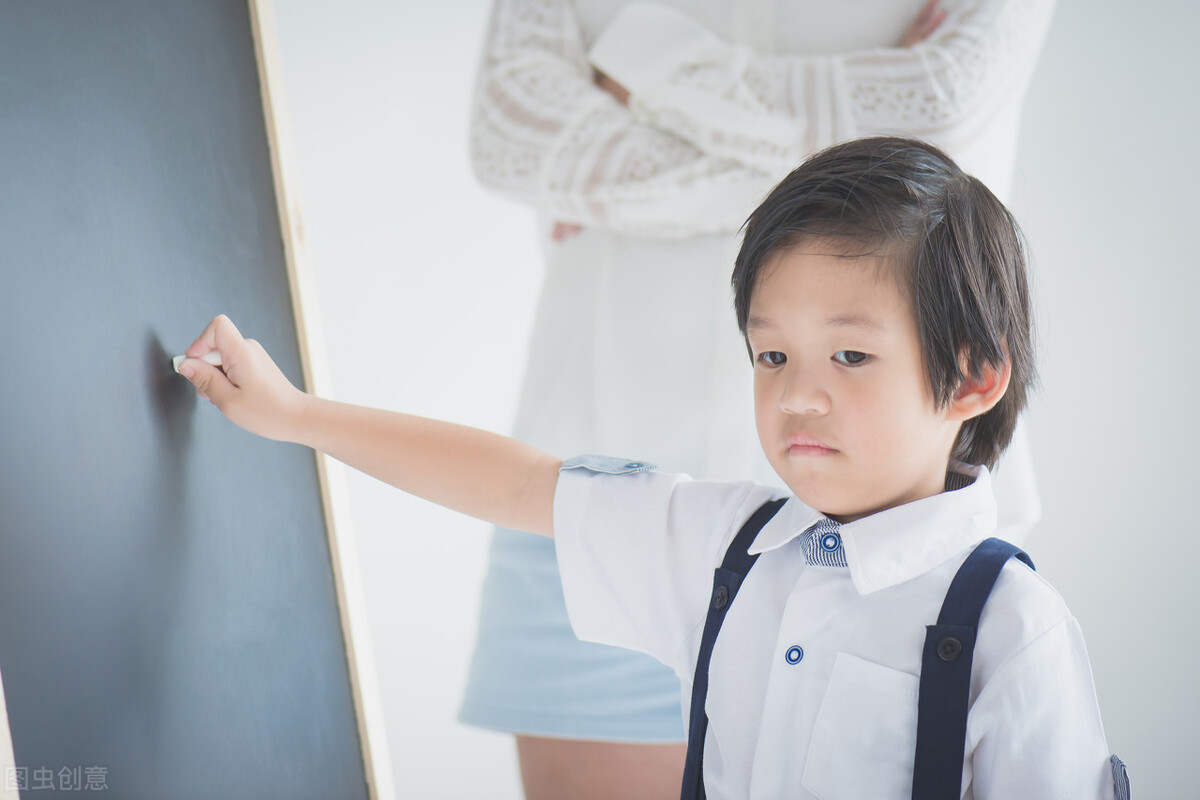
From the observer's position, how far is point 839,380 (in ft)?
2.31

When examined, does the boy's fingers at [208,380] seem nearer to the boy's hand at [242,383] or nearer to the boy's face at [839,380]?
the boy's hand at [242,383]

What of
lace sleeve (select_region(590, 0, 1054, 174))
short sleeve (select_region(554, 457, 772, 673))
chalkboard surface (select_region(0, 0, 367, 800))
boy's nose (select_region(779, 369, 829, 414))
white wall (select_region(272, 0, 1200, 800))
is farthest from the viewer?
white wall (select_region(272, 0, 1200, 800))

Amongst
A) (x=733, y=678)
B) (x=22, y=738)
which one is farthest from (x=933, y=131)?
(x=22, y=738)

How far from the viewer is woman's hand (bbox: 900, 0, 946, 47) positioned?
4.01 ft

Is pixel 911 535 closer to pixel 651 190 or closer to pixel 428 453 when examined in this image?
pixel 428 453

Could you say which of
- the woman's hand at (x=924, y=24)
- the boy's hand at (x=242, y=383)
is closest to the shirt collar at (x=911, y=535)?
the boy's hand at (x=242, y=383)

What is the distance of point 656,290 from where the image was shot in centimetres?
124

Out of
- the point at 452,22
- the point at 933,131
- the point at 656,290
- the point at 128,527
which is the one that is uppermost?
the point at 452,22

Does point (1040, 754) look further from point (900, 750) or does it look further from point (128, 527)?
point (128, 527)

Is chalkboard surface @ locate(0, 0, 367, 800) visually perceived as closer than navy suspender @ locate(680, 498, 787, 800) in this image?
Yes

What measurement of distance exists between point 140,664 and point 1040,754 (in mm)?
617

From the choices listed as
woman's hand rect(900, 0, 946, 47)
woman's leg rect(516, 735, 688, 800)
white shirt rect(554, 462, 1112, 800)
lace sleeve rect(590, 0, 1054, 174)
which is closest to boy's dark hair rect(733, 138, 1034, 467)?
white shirt rect(554, 462, 1112, 800)

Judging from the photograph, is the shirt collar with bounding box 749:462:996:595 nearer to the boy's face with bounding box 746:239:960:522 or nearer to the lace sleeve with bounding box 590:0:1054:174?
the boy's face with bounding box 746:239:960:522

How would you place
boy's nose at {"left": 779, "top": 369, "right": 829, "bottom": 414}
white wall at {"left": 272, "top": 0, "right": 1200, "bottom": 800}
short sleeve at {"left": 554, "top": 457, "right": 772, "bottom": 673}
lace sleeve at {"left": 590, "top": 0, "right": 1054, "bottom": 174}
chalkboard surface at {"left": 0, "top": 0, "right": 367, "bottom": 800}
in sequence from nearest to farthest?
chalkboard surface at {"left": 0, "top": 0, "right": 367, "bottom": 800}, boy's nose at {"left": 779, "top": 369, "right": 829, "bottom": 414}, short sleeve at {"left": 554, "top": 457, "right": 772, "bottom": 673}, lace sleeve at {"left": 590, "top": 0, "right": 1054, "bottom": 174}, white wall at {"left": 272, "top": 0, "right": 1200, "bottom": 800}
